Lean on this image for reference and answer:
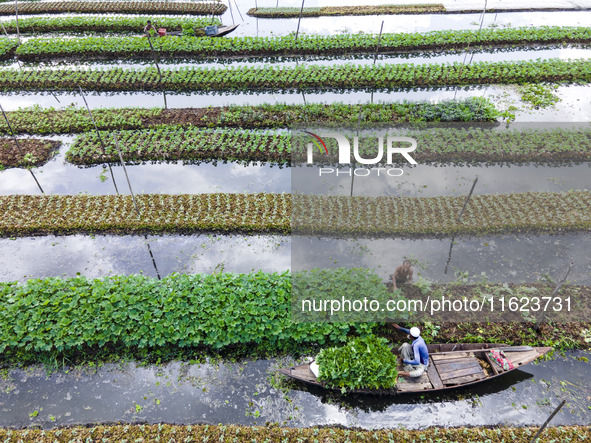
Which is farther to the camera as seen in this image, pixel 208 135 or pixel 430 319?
pixel 208 135

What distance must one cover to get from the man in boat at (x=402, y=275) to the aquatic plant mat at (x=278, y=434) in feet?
11.6

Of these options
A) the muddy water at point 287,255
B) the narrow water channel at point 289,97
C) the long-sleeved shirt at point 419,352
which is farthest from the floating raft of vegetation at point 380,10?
the long-sleeved shirt at point 419,352

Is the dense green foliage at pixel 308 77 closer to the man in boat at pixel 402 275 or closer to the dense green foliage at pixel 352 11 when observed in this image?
the dense green foliage at pixel 352 11

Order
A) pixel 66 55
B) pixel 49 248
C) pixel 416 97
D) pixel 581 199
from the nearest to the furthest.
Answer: pixel 49 248
pixel 581 199
pixel 416 97
pixel 66 55

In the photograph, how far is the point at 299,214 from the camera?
516 inches

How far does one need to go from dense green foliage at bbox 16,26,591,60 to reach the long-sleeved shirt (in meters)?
20.3

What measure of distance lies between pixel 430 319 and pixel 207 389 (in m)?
5.79

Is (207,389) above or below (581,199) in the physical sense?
below

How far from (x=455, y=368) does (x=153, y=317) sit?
7315 mm

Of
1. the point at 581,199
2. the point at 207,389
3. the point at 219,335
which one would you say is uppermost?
the point at 581,199

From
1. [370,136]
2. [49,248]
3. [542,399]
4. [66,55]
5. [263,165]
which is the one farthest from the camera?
[66,55]

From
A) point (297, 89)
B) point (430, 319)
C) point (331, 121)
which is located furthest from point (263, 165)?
point (430, 319)

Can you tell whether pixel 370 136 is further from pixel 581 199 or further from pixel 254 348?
pixel 254 348

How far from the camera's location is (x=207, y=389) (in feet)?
29.4
